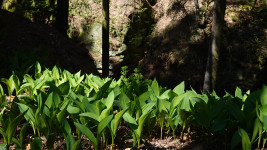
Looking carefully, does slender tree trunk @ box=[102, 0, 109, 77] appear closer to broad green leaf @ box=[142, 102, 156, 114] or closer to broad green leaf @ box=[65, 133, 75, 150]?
broad green leaf @ box=[142, 102, 156, 114]

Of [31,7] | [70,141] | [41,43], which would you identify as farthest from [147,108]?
[31,7]

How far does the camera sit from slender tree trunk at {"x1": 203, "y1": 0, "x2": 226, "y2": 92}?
16.2 feet

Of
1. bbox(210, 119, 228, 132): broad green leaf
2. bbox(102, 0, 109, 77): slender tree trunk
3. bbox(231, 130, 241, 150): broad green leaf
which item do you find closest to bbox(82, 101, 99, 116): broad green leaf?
bbox(210, 119, 228, 132): broad green leaf

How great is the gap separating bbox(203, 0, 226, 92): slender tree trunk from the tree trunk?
6706 millimetres

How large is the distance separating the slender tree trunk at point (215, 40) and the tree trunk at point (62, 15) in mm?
6706

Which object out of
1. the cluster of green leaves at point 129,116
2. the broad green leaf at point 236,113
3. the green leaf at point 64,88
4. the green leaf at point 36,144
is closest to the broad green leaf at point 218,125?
the cluster of green leaves at point 129,116

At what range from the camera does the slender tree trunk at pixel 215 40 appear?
4.93 metres

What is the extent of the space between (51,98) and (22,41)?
19.1ft

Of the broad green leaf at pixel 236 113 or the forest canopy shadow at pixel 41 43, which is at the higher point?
the forest canopy shadow at pixel 41 43

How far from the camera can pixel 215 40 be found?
5121mm

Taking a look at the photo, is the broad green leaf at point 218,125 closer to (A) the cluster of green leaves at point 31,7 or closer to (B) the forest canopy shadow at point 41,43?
(B) the forest canopy shadow at point 41,43

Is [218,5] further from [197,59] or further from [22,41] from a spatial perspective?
[22,41]

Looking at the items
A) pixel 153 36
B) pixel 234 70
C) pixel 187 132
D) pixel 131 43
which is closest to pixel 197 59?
pixel 234 70

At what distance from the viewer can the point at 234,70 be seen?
7426mm
